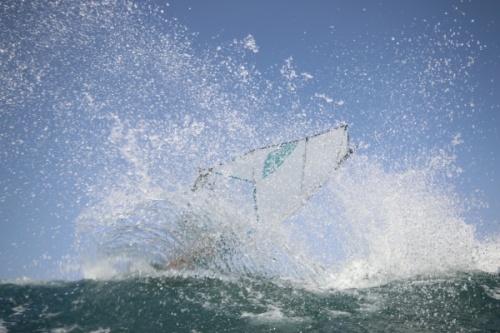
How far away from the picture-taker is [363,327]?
12.1 feet

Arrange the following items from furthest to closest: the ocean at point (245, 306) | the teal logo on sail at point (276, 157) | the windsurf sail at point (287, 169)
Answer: the teal logo on sail at point (276, 157) → the windsurf sail at point (287, 169) → the ocean at point (245, 306)

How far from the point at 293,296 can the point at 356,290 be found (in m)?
1.40

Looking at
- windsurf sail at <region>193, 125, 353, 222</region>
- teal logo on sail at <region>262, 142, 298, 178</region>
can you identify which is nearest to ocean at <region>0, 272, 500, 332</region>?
windsurf sail at <region>193, 125, 353, 222</region>

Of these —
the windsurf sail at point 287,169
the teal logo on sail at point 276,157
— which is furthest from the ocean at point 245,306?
the teal logo on sail at point 276,157

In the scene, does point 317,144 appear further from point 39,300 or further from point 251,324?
point 39,300

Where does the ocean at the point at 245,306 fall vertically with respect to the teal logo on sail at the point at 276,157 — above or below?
below

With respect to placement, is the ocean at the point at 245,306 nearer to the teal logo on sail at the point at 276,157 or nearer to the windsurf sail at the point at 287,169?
the windsurf sail at the point at 287,169

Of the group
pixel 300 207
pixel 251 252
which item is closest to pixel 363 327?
pixel 251 252

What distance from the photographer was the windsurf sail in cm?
1109

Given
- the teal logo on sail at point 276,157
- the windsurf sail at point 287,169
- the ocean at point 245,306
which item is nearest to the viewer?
the ocean at point 245,306

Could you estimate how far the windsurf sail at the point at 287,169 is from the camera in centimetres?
1109

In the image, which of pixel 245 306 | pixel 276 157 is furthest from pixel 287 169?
pixel 245 306

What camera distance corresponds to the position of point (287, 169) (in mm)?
11523

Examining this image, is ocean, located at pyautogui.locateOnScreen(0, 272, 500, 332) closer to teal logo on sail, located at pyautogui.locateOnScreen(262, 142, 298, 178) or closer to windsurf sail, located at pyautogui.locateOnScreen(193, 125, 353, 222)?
windsurf sail, located at pyautogui.locateOnScreen(193, 125, 353, 222)
